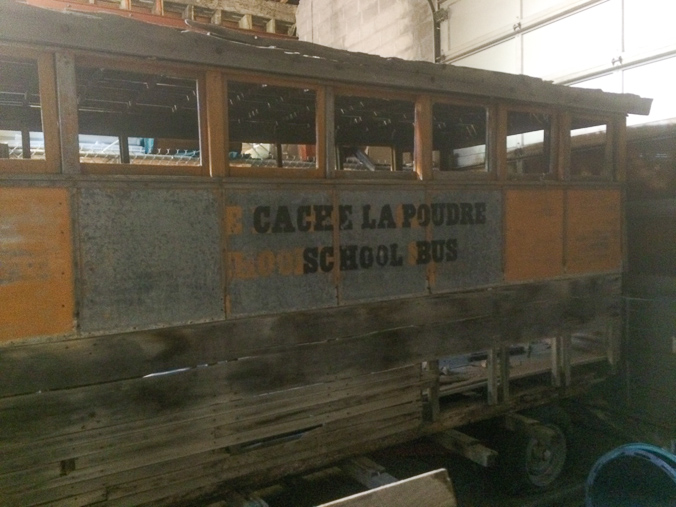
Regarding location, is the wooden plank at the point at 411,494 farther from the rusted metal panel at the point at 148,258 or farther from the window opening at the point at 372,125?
the window opening at the point at 372,125

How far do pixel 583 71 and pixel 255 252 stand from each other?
586cm

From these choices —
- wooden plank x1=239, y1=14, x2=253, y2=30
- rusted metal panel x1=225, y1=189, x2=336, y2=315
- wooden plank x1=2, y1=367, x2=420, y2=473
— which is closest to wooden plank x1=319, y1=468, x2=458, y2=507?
wooden plank x1=2, y1=367, x2=420, y2=473

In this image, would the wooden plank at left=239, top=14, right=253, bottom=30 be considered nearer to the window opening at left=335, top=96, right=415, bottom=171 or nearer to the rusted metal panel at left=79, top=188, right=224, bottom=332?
the window opening at left=335, top=96, right=415, bottom=171

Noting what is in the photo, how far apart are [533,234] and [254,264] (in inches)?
109

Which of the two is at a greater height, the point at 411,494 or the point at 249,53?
the point at 249,53

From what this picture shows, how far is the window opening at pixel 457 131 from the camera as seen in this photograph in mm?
4805

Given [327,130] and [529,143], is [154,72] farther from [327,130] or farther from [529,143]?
[529,143]

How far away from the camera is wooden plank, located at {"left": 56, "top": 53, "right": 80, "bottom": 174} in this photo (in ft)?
9.56

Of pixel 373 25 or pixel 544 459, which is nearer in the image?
pixel 544 459

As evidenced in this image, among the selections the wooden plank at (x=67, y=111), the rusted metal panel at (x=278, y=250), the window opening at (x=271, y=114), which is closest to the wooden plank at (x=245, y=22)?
the window opening at (x=271, y=114)

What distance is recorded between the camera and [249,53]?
3.37m

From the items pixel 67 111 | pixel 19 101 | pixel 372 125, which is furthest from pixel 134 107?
pixel 372 125

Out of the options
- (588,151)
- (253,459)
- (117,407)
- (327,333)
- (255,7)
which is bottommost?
(253,459)

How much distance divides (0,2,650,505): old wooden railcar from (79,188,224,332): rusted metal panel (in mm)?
13
